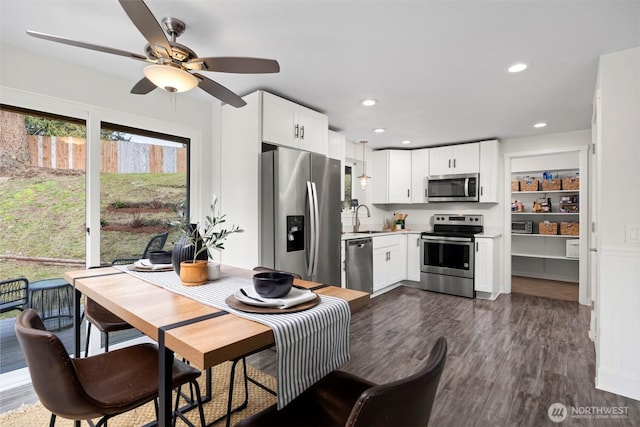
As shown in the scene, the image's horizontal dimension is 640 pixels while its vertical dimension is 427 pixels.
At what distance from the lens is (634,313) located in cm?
208

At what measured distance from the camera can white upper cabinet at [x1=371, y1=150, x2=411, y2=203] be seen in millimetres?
5340

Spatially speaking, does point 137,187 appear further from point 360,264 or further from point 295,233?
point 360,264

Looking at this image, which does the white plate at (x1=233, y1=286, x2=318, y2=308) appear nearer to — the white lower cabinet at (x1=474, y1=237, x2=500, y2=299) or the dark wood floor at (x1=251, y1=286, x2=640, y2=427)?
the dark wood floor at (x1=251, y1=286, x2=640, y2=427)

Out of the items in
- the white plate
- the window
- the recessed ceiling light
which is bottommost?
the white plate

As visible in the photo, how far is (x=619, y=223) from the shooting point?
2145 mm

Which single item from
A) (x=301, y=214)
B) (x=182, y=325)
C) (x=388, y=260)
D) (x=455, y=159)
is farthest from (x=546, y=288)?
(x=182, y=325)

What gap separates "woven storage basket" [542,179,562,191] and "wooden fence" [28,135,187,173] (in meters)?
5.74

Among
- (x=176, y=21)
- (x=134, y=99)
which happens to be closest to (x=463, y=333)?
(x=176, y=21)

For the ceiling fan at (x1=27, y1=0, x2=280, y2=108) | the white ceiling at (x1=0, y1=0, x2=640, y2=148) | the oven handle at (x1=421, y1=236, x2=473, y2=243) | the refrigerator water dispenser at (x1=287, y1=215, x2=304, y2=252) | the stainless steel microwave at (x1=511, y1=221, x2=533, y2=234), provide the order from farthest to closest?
the stainless steel microwave at (x1=511, y1=221, x2=533, y2=234) < the oven handle at (x1=421, y1=236, x2=473, y2=243) < the refrigerator water dispenser at (x1=287, y1=215, x2=304, y2=252) < the white ceiling at (x1=0, y1=0, x2=640, y2=148) < the ceiling fan at (x1=27, y1=0, x2=280, y2=108)

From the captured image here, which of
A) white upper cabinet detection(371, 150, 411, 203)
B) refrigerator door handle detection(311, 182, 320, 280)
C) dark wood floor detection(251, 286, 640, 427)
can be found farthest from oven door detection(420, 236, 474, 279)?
refrigerator door handle detection(311, 182, 320, 280)

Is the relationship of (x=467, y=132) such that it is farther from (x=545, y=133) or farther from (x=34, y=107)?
(x=34, y=107)

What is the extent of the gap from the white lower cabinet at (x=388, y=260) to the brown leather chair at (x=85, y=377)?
3.32 m

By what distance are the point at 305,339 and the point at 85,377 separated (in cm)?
94

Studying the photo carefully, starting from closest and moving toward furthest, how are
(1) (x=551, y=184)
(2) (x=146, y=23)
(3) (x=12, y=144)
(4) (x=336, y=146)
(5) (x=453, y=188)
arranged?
(2) (x=146, y=23) < (3) (x=12, y=144) < (4) (x=336, y=146) < (5) (x=453, y=188) < (1) (x=551, y=184)
